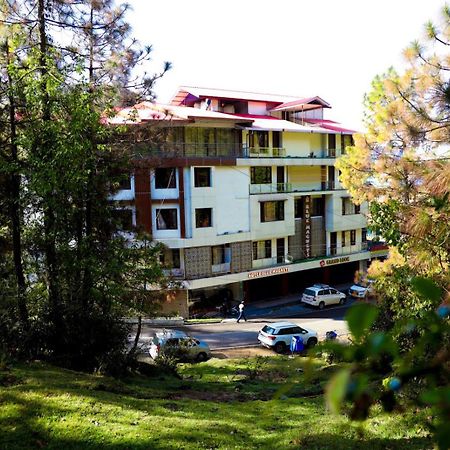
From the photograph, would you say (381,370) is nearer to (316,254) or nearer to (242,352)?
(242,352)

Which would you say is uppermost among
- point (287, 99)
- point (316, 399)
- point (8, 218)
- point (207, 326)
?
point (287, 99)

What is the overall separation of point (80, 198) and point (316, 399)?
291 inches

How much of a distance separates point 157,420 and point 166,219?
1917 cm

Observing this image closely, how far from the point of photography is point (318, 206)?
33.4 meters

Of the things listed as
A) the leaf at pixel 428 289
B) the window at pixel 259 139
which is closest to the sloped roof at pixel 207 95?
the window at pixel 259 139

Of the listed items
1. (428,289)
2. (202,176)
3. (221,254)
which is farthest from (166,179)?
(428,289)

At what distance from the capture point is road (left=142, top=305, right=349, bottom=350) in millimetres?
21547

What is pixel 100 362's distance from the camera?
37.1 ft

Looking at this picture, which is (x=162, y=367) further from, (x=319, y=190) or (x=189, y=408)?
(x=319, y=190)

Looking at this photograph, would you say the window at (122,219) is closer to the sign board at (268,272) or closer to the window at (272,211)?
the sign board at (268,272)

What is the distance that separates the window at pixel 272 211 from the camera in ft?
97.2

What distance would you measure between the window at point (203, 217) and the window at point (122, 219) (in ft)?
43.6

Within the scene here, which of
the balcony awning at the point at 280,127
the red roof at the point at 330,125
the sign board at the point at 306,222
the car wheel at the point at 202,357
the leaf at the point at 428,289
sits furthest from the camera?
the red roof at the point at 330,125

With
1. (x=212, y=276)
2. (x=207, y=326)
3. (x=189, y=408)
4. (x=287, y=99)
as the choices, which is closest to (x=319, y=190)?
(x=287, y=99)
